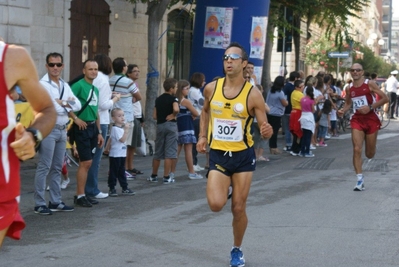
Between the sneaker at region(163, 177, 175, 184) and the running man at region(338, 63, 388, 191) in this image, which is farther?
the sneaker at region(163, 177, 175, 184)

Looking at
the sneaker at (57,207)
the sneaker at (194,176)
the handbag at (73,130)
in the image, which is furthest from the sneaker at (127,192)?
the sneaker at (194,176)

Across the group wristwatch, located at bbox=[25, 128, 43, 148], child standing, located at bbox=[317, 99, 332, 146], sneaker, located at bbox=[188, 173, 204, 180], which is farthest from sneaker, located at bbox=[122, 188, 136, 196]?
child standing, located at bbox=[317, 99, 332, 146]

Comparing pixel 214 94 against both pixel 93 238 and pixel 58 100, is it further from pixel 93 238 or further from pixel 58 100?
pixel 58 100

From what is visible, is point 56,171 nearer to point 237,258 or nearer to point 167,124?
point 167,124

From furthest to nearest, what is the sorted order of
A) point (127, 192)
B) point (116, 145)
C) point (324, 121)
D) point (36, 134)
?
1. point (324, 121)
2. point (127, 192)
3. point (116, 145)
4. point (36, 134)

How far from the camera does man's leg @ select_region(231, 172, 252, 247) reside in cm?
699

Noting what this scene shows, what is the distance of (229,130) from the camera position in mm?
7184

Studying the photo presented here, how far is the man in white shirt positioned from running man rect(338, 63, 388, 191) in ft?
14.3

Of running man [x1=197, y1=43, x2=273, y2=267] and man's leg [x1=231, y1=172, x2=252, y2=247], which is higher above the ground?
running man [x1=197, y1=43, x2=273, y2=267]

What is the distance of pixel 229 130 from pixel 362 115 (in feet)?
17.9

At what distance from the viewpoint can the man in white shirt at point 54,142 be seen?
9641 mm

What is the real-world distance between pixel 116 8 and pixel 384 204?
1295 centimetres

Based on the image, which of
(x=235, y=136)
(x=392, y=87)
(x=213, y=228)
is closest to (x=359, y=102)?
(x=213, y=228)

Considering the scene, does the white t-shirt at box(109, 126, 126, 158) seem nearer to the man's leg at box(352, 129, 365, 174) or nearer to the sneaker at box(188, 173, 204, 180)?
the sneaker at box(188, 173, 204, 180)
